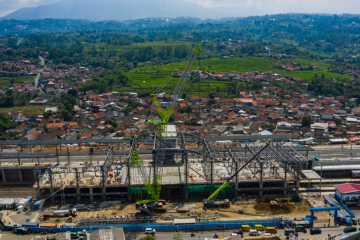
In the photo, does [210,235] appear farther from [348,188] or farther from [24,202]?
[24,202]

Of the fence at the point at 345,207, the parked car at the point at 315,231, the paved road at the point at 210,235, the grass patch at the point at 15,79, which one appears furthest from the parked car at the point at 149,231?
the grass patch at the point at 15,79

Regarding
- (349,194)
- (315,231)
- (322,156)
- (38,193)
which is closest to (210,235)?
(315,231)

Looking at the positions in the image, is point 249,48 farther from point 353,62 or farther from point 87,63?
point 87,63

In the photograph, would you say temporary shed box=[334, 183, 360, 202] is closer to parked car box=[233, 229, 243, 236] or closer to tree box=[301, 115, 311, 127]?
parked car box=[233, 229, 243, 236]

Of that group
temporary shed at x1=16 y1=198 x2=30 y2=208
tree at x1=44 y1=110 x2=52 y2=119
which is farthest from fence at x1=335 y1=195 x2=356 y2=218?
tree at x1=44 y1=110 x2=52 y2=119

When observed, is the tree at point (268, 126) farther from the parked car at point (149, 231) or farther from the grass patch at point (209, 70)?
the parked car at point (149, 231)

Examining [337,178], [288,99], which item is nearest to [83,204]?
[337,178]
